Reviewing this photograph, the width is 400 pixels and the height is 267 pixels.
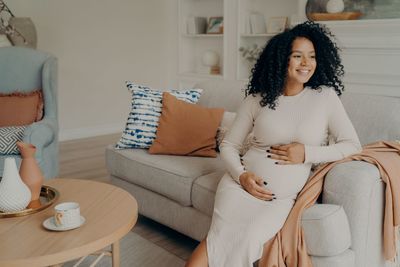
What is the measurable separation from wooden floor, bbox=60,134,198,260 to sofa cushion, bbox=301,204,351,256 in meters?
0.84

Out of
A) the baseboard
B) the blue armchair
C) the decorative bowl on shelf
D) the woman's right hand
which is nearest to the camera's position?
the woman's right hand

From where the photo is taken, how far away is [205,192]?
7.22ft

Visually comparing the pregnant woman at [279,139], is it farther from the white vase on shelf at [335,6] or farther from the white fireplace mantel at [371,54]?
the white vase on shelf at [335,6]

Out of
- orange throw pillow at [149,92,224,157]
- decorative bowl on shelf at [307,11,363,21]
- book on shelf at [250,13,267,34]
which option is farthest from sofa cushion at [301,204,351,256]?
book on shelf at [250,13,267,34]

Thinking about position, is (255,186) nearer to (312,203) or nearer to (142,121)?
(312,203)

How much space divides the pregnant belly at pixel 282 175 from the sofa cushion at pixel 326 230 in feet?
0.48

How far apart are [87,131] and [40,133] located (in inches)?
105

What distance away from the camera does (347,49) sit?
4.02 m

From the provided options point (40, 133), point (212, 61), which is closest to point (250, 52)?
point (212, 61)

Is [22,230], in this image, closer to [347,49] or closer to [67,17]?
[347,49]

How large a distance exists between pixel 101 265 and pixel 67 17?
3.49m

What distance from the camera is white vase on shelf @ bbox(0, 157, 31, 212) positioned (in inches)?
65.9

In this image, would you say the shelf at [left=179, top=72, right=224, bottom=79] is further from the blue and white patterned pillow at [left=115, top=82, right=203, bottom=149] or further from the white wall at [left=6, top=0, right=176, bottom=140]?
the blue and white patterned pillow at [left=115, top=82, right=203, bottom=149]

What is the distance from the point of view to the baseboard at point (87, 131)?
17.1 feet
